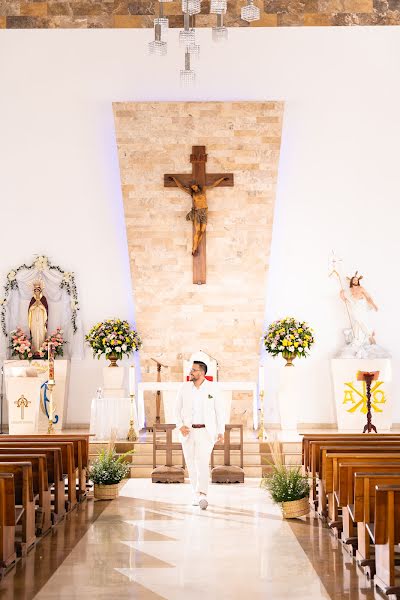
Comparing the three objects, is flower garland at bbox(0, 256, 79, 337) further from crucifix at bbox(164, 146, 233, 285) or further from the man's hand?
the man's hand

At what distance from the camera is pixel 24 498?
627 centimetres

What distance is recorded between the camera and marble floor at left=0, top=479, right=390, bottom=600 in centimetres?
532

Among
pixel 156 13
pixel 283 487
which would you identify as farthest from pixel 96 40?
pixel 283 487

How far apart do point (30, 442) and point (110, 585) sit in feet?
10.9

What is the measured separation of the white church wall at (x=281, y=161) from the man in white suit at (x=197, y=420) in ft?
16.2

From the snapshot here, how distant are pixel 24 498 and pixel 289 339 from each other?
22.3 ft

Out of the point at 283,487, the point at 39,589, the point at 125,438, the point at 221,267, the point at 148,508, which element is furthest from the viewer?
the point at 221,267

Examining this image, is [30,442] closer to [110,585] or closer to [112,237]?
[110,585]

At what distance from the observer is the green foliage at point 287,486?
781 centimetres

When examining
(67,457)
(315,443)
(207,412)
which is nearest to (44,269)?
(207,412)

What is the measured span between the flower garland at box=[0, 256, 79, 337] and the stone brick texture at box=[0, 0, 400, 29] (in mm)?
3756

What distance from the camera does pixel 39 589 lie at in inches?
211

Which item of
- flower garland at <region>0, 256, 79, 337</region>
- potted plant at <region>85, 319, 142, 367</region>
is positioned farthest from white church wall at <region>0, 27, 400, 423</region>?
potted plant at <region>85, 319, 142, 367</region>

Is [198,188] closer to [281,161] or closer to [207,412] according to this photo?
[281,161]
